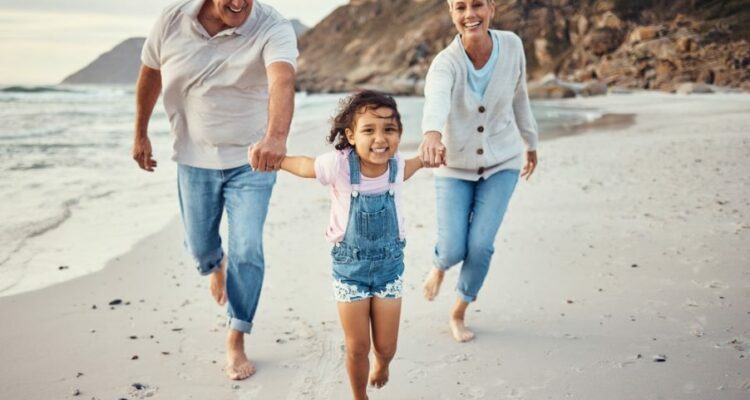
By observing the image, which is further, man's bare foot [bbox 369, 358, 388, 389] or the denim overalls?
man's bare foot [bbox 369, 358, 388, 389]

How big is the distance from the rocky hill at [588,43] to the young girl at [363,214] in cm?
3881

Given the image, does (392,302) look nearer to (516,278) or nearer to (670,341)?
(670,341)

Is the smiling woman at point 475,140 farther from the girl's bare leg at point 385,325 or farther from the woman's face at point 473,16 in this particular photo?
the girl's bare leg at point 385,325

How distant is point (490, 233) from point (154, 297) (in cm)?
253

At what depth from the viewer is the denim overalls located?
283 cm

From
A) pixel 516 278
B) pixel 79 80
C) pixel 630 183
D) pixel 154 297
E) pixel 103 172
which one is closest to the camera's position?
pixel 154 297

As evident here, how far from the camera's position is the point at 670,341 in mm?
3703

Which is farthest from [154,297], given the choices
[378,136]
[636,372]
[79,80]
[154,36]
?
[79,80]

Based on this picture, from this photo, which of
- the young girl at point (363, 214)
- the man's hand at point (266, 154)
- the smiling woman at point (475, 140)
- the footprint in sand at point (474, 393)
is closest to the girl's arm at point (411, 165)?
the young girl at point (363, 214)

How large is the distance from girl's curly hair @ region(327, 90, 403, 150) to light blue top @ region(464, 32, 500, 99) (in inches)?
39.6

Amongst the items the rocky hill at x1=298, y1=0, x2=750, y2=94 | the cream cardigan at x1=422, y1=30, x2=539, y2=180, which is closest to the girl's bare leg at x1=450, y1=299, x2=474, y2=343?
the cream cardigan at x1=422, y1=30, x2=539, y2=180

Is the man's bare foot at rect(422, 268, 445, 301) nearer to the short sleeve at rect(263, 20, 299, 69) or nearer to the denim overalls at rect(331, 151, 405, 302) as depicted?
the denim overalls at rect(331, 151, 405, 302)

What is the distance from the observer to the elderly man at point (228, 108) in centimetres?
346

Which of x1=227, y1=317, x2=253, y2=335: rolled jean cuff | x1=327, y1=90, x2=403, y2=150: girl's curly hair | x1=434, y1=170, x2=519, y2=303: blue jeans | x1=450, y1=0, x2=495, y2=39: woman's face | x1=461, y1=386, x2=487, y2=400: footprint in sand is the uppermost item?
x1=450, y1=0, x2=495, y2=39: woman's face
